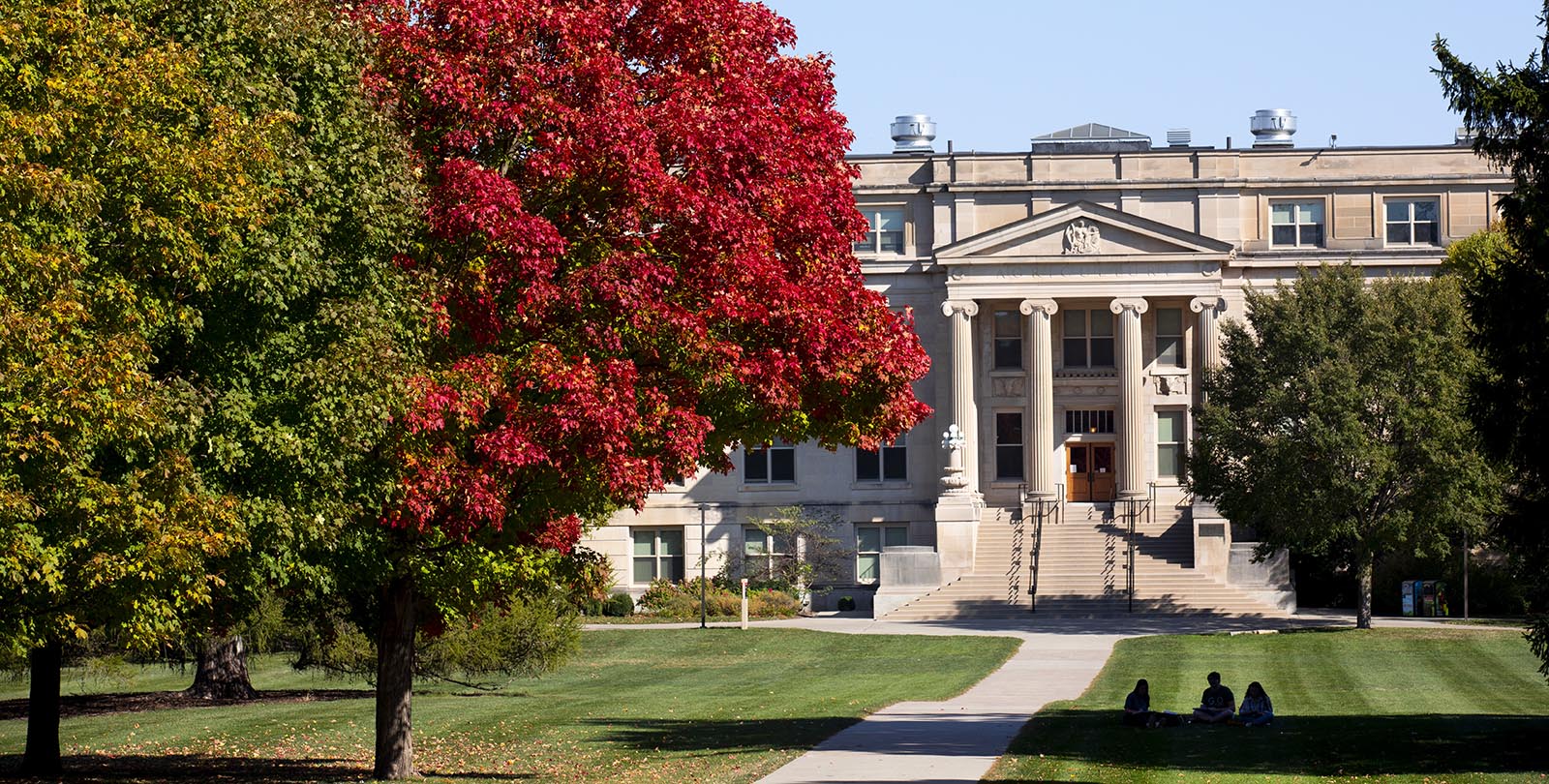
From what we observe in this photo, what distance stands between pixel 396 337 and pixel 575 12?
363 cm

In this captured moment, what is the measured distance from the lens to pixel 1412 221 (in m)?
61.8

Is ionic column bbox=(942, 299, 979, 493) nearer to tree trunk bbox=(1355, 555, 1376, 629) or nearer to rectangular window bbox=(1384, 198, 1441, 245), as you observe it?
rectangular window bbox=(1384, 198, 1441, 245)

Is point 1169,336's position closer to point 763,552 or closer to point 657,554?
point 763,552

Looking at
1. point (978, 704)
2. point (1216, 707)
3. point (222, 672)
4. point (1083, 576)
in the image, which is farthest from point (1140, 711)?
point (1083, 576)

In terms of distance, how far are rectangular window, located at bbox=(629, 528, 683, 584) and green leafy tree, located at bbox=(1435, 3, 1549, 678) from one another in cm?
4350

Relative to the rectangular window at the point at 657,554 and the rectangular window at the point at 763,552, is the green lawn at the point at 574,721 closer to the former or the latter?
the rectangular window at the point at 763,552

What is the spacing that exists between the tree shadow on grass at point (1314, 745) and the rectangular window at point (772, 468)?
122 ft

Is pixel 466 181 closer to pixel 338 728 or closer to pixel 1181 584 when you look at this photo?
pixel 338 728

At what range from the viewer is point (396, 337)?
1708 centimetres

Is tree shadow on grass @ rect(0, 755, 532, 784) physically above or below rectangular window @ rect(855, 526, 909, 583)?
below

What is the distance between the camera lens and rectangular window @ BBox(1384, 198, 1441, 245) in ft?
203

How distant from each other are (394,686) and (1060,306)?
44119 mm

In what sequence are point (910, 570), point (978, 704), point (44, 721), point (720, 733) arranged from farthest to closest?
point (910, 570)
point (978, 704)
point (720, 733)
point (44, 721)

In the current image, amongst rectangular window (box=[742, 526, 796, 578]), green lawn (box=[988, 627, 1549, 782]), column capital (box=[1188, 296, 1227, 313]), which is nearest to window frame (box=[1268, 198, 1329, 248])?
column capital (box=[1188, 296, 1227, 313])
